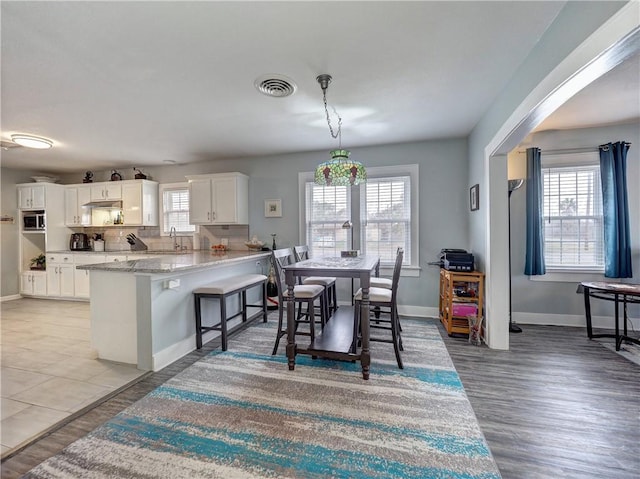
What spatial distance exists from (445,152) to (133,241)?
5.62 m

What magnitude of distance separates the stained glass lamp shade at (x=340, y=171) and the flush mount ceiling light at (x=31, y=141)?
3833 mm

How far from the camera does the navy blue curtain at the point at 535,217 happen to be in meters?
3.62

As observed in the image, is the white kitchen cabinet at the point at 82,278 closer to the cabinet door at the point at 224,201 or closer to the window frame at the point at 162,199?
the window frame at the point at 162,199

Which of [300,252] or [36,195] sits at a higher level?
[36,195]

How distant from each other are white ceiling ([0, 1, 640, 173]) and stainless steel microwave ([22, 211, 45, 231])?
8.73ft

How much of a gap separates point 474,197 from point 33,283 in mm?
7694

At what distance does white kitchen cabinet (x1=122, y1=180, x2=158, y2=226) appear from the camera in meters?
5.10

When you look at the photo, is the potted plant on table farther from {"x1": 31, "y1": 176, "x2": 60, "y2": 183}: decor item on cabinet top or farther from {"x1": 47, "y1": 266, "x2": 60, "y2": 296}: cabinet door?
{"x1": 31, "y1": 176, "x2": 60, "y2": 183}: decor item on cabinet top

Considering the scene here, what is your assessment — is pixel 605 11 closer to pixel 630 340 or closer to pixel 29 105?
pixel 630 340

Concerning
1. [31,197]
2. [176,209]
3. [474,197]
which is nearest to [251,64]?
[474,197]

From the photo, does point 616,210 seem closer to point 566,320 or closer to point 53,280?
point 566,320

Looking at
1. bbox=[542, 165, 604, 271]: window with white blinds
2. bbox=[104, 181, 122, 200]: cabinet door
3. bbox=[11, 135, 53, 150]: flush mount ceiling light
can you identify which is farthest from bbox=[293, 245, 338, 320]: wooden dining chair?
bbox=[104, 181, 122, 200]: cabinet door

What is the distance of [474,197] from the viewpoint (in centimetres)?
354

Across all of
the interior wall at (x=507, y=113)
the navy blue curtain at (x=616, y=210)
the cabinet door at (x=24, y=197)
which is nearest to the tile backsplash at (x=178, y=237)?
the cabinet door at (x=24, y=197)
